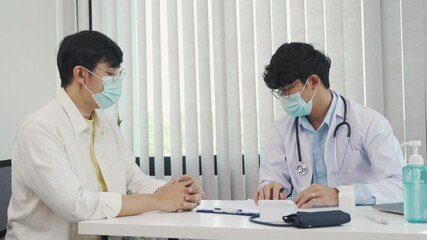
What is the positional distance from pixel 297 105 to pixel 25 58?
58.2 inches

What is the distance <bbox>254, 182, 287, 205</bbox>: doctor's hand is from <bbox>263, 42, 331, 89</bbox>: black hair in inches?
15.7

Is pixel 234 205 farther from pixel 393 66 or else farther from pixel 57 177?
pixel 393 66

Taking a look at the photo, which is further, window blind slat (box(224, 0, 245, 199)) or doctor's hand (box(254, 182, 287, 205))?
window blind slat (box(224, 0, 245, 199))

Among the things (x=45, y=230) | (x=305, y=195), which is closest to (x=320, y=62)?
(x=305, y=195)

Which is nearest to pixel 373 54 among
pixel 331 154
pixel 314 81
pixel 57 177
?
pixel 314 81

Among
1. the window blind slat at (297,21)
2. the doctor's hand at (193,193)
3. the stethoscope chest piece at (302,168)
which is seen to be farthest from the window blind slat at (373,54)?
the doctor's hand at (193,193)

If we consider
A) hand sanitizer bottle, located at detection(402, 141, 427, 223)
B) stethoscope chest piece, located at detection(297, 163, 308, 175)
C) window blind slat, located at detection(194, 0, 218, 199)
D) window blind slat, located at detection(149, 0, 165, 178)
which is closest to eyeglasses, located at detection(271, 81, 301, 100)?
stethoscope chest piece, located at detection(297, 163, 308, 175)

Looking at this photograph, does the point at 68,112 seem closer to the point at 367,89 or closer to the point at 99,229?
the point at 99,229

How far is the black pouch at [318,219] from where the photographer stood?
1212 mm

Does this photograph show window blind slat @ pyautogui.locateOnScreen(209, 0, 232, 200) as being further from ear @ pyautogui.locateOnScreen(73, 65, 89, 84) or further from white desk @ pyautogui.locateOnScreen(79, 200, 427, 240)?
white desk @ pyautogui.locateOnScreen(79, 200, 427, 240)

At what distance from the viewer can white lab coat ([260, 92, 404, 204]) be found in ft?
5.83

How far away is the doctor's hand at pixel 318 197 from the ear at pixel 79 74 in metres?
0.85

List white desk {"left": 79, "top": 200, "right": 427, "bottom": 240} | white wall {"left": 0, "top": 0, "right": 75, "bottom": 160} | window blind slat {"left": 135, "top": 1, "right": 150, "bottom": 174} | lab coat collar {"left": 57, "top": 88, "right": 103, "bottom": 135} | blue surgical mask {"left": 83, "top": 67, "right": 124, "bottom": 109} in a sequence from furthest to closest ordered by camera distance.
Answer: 1. window blind slat {"left": 135, "top": 1, "right": 150, "bottom": 174}
2. white wall {"left": 0, "top": 0, "right": 75, "bottom": 160}
3. blue surgical mask {"left": 83, "top": 67, "right": 124, "bottom": 109}
4. lab coat collar {"left": 57, "top": 88, "right": 103, "bottom": 135}
5. white desk {"left": 79, "top": 200, "right": 427, "bottom": 240}

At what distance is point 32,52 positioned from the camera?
270 centimetres
